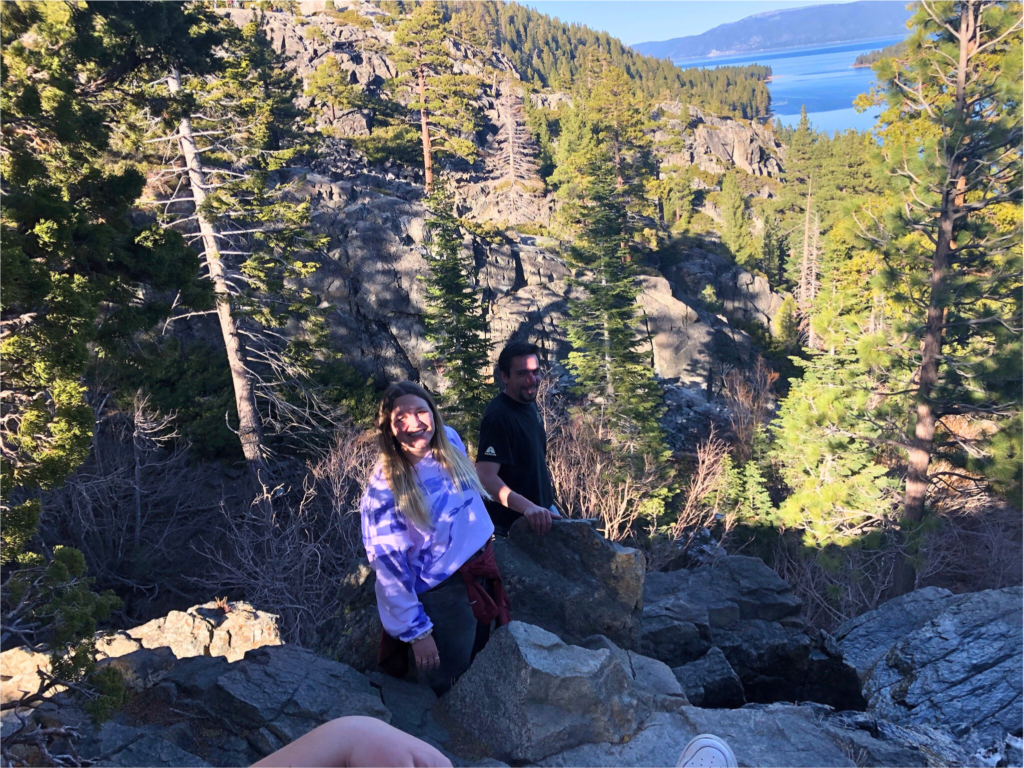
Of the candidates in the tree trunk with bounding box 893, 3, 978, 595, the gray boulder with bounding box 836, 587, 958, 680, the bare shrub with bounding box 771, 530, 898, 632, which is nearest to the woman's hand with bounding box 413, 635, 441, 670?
the gray boulder with bounding box 836, 587, 958, 680

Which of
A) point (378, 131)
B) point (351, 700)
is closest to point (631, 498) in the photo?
point (351, 700)

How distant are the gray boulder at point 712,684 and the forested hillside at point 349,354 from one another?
8.46ft

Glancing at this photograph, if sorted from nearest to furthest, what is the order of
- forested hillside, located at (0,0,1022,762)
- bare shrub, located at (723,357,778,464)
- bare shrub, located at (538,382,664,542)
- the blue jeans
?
the blue jeans → forested hillside, located at (0,0,1022,762) → bare shrub, located at (538,382,664,542) → bare shrub, located at (723,357,778,464)

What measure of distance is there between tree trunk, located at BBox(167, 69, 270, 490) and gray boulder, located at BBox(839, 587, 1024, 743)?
11341 mm

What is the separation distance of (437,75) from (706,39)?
11126cm

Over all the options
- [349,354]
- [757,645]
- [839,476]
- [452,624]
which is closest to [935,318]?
[839,476]

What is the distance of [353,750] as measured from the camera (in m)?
1.93

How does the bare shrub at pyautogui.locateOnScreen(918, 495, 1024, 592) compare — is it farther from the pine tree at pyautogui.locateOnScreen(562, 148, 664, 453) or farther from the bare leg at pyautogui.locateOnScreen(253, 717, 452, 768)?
the bare leg at pyautogui.locateOnScreen(253, 717, 452, 768)

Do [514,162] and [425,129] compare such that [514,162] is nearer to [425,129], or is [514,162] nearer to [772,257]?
[425,129]

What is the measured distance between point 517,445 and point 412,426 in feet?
3.42

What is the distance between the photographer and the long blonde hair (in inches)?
116

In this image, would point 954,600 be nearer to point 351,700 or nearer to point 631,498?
point 351,700

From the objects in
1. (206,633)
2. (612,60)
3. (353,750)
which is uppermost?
(612,60)

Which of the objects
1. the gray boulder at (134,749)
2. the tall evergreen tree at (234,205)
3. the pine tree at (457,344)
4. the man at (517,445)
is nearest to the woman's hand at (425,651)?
the man at (517,445)
